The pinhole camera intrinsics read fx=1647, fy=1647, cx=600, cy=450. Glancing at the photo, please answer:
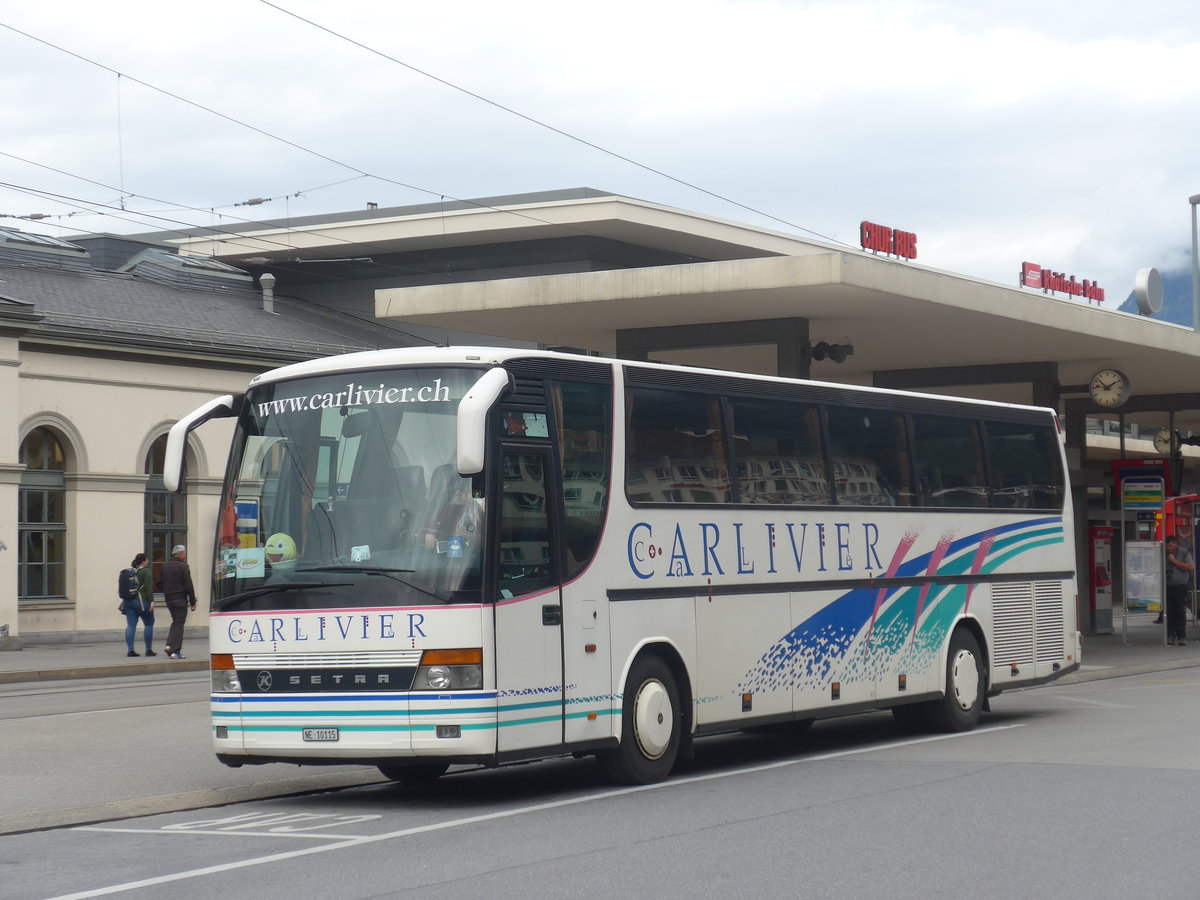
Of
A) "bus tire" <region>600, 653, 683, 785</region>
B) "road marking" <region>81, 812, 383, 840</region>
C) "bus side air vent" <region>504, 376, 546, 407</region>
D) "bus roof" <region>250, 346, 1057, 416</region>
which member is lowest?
"road marking" <region>81, 812, 383, 840</region>

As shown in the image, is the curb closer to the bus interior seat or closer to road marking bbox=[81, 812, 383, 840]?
road marking bbox=[81, 812, 383, 840]

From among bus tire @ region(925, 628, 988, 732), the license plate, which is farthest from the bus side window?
bus tire @ region(925, 628, 988, 732)

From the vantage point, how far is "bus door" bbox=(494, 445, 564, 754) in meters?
10.2

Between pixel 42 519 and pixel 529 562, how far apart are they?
25887mm

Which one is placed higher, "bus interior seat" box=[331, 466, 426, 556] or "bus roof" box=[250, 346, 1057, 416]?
"bus roof" box=[250, 346, 1057, 416]

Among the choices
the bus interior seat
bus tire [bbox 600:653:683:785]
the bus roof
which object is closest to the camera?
the bus interior seat

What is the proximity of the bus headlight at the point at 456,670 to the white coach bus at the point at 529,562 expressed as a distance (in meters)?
0.01

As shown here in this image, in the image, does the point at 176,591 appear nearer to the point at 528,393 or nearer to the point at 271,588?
the point at 271,588

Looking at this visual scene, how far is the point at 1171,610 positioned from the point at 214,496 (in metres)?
20.4

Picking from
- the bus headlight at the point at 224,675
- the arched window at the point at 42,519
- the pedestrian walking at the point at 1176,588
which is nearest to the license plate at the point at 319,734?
the bus headlight at the point at 224,675

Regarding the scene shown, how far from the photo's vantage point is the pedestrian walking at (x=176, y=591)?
27469mm

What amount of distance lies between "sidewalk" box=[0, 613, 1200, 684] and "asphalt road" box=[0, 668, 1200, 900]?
1081cm

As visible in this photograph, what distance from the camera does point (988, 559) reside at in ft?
52.2

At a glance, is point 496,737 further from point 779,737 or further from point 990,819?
point 779,737
